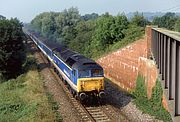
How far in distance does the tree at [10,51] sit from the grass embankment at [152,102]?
18701mm

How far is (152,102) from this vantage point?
72.8 ft

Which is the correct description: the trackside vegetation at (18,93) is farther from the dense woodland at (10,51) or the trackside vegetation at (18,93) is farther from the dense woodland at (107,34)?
the dense woodland at (107,34)

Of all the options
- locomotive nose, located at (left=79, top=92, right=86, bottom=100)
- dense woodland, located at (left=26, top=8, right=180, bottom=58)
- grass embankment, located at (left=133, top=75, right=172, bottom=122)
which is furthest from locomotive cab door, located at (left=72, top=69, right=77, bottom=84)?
dense woodland, located at (left=26, top=8, right=180, bottom=58)

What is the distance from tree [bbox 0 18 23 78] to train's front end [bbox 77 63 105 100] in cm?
1959

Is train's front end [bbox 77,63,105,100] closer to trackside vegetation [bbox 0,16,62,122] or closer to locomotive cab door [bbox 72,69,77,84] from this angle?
locomotive cab door [bbox 72,69,77,84]

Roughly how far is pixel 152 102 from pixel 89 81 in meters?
4.50

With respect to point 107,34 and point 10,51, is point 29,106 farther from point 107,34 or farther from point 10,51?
point 107,34

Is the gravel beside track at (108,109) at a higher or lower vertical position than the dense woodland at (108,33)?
lower

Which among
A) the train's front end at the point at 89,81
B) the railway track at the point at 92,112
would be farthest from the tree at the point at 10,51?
the train's front end at the point at 89,81

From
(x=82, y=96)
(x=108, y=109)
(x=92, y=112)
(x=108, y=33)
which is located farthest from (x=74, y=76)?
(x=108, y=33)

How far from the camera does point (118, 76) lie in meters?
31.8

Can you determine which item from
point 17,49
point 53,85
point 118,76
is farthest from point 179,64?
point 17,49

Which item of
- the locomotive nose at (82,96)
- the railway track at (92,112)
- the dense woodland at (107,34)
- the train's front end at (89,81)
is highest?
the dense woodland at (107,34)

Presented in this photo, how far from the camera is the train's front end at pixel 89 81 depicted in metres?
21.1
